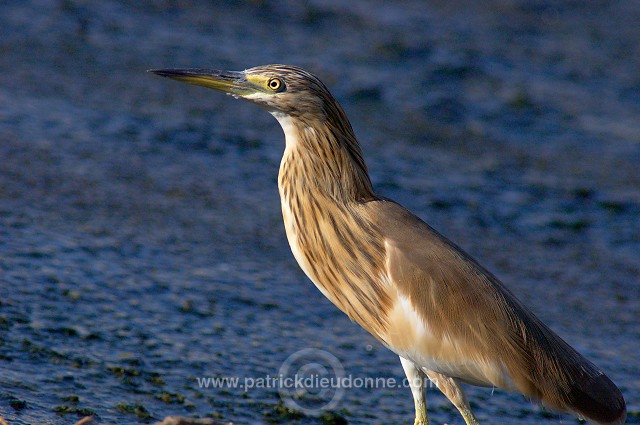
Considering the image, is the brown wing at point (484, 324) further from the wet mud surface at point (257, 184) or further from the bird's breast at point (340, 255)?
the wet mud surface at point (257, 184)

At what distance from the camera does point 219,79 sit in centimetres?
482

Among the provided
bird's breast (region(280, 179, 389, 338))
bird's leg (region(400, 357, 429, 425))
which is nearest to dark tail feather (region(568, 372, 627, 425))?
bird's leg (region(400, 357, 429, 425))

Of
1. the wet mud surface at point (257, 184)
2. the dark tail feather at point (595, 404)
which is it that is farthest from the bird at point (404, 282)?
the wet mud surface at point (257, 184)

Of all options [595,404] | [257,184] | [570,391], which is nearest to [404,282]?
[570,391]

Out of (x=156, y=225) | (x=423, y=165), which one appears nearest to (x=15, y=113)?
(x=156, y=225)

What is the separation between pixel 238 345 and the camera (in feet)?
19.0

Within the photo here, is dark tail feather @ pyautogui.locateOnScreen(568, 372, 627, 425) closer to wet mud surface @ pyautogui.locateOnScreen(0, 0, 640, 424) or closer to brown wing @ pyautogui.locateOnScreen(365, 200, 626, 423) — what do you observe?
brown wing @ pyautogui.locateOnScreen(365, 200, 626, 423)

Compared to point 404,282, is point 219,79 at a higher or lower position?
higher

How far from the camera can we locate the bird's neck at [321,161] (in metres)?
4.80

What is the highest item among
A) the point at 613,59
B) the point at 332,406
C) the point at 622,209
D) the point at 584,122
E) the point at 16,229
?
the point at 613,59

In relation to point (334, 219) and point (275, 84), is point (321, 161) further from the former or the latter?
point (275, 84)

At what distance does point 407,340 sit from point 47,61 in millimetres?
5693

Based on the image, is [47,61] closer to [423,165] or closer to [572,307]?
[423,165]

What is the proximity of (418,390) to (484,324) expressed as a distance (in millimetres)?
418
